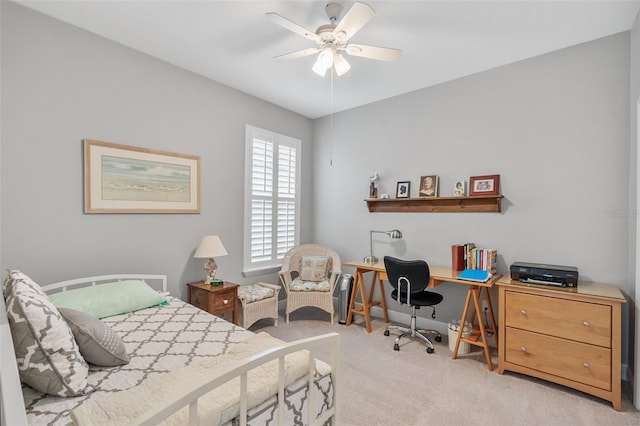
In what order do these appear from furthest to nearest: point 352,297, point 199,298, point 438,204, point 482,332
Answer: point 352,297 < point 438,204 < point 199,298 < point 482,332

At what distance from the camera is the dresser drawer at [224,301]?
302 cm

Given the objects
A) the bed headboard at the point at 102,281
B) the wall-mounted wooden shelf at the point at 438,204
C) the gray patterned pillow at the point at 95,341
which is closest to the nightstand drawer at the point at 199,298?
the bed headboard at the point at 102,281

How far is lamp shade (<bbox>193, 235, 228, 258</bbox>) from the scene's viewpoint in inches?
124

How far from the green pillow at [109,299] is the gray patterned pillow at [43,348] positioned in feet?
2.76

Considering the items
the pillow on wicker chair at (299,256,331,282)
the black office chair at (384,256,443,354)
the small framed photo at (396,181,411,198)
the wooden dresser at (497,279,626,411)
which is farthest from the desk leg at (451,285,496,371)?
the pillow on wicker chair at (299,256,331,282)

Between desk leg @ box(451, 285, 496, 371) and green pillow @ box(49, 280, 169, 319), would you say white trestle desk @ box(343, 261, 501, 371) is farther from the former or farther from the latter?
green pillow @ box(49, 280, 169, 319)

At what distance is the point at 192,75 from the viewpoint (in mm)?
3326

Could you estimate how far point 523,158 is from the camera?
119 inches

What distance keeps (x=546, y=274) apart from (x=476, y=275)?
530 millimetres

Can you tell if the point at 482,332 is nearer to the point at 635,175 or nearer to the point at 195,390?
the point at 635,175

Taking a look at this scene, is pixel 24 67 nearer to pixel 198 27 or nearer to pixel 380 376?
pixel 198 27

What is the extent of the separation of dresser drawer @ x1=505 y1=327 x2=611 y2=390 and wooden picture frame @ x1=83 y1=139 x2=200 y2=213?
3.27 metres

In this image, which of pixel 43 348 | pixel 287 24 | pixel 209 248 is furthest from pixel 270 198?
pixel 43 348

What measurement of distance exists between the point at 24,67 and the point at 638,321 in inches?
189
